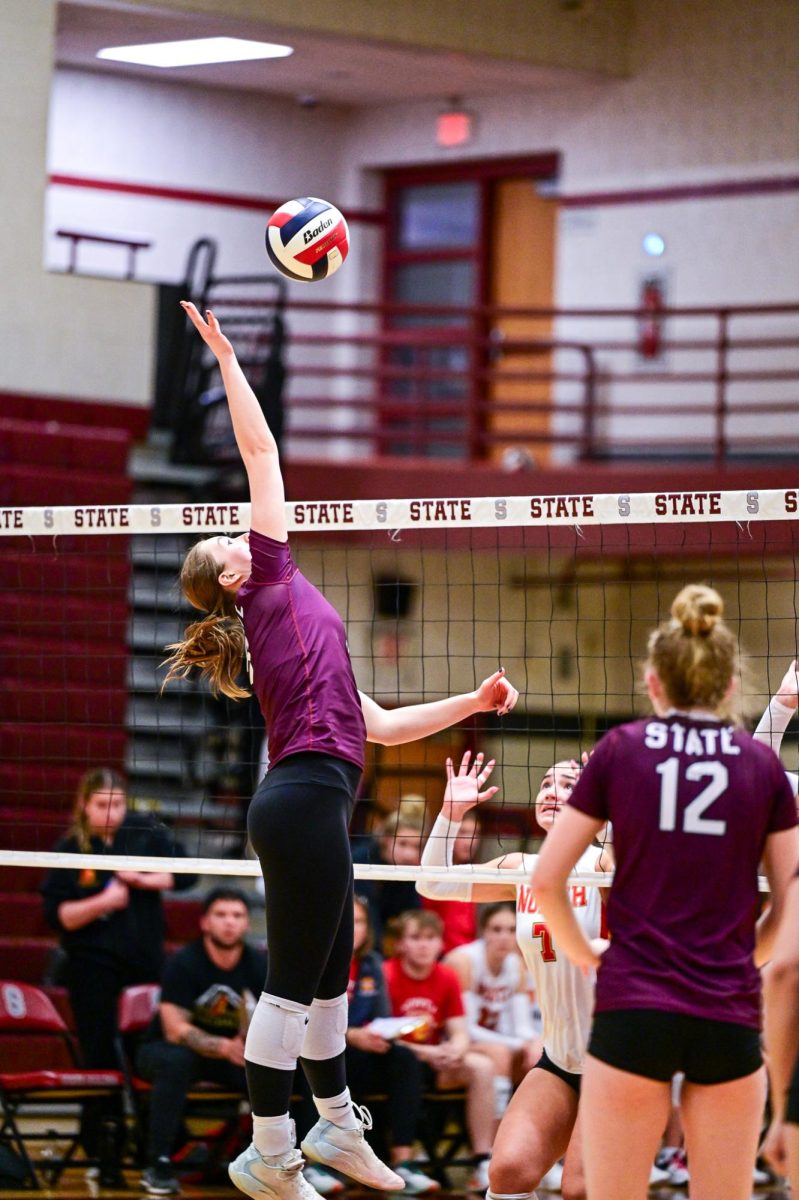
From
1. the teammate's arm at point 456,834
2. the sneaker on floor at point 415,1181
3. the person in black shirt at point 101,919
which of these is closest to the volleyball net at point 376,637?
the teammate's arm at point 456,834

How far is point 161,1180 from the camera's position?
743 centimetres

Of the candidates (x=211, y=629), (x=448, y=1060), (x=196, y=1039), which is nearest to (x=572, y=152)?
(x=448, y=1060)

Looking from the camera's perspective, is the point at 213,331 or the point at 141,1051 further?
the point at 141,1051

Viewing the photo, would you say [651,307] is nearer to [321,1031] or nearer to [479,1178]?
[479,1178]

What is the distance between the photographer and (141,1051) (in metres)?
7.71

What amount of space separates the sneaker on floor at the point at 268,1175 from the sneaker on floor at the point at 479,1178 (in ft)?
11.4

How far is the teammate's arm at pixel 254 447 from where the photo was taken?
14.8ft

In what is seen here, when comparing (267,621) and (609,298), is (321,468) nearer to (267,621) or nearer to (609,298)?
(609,298)

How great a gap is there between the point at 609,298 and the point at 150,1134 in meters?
9.87

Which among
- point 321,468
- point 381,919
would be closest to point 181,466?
point 321,468

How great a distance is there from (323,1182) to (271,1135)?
3.41m

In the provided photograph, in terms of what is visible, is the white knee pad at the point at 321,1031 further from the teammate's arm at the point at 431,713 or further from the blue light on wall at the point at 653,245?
the blue light on wall at the point at 653,245

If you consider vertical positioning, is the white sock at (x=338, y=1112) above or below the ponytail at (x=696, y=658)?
below

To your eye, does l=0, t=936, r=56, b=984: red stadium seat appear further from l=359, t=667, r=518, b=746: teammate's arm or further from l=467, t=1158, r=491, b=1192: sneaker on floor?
l=359, t=667, r=518, b=746: teammate's arm
